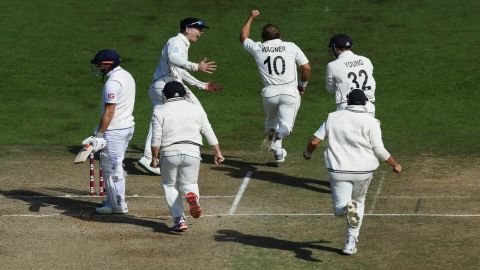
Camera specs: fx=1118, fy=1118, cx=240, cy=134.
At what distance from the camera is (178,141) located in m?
15.6

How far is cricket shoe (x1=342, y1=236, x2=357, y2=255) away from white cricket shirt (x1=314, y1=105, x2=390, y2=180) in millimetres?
834

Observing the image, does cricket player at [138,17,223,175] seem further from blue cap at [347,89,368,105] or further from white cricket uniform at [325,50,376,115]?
blue cap at [347,89,368,105]

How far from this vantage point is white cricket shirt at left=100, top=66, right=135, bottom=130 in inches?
665

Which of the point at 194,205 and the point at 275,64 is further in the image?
the point at 275,64

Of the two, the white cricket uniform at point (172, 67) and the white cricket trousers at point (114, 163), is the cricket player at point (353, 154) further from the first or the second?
the white cricket uniform at point (172, 67)

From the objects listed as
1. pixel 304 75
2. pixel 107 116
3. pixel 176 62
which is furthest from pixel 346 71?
pixel 107 116

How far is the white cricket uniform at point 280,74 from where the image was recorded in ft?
65.3

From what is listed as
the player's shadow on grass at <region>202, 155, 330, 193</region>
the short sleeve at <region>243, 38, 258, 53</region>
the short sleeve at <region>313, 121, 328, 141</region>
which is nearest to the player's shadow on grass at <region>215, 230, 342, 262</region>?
the short sleeve at <region>313, 121, 328, 141</region>

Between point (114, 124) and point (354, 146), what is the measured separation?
4.16 m

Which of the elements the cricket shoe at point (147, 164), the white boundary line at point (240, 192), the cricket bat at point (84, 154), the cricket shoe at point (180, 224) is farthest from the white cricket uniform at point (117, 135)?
the cricket shoe at point (147, 164)

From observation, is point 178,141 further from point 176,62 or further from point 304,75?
point 304,75

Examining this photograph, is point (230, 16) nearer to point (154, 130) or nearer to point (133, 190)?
point (133, 190)

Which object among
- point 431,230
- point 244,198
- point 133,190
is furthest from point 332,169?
point 133,190

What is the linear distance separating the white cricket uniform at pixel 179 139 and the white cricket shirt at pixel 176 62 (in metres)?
3.05
